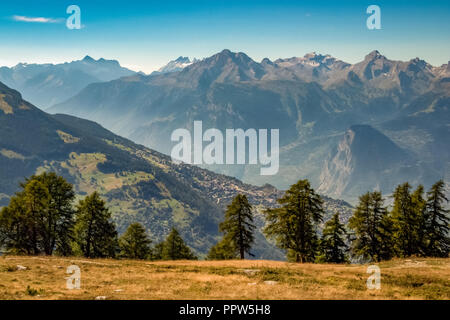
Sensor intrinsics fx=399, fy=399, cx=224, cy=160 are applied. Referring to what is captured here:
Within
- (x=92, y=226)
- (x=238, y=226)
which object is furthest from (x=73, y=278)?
(x=238, y=226)

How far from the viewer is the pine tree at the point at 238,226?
2741 inches

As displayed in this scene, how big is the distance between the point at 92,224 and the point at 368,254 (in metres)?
47.0

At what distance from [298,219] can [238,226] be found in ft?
41.1

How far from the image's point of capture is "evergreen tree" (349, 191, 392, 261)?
6400cm

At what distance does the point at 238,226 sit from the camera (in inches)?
2776

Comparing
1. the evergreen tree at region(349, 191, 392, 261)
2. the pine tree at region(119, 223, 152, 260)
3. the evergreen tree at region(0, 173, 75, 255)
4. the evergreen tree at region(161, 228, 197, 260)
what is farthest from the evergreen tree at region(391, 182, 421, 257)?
the evergreen tree at region(0, 173, 75, 255)

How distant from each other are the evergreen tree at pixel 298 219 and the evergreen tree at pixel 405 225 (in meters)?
13.8

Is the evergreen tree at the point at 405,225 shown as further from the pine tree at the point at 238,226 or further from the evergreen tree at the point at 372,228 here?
the pine tree at the point at 238,226

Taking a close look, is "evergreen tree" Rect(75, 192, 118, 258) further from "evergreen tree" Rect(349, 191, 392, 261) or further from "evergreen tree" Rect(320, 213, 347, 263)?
"evergreen tree" Rect(349, 191, 392, 261)

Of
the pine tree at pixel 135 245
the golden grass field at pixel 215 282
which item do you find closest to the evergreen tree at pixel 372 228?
the golden grass field at pixel 215 282

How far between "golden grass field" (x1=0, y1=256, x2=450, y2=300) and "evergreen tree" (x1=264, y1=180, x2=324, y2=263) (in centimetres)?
1471
